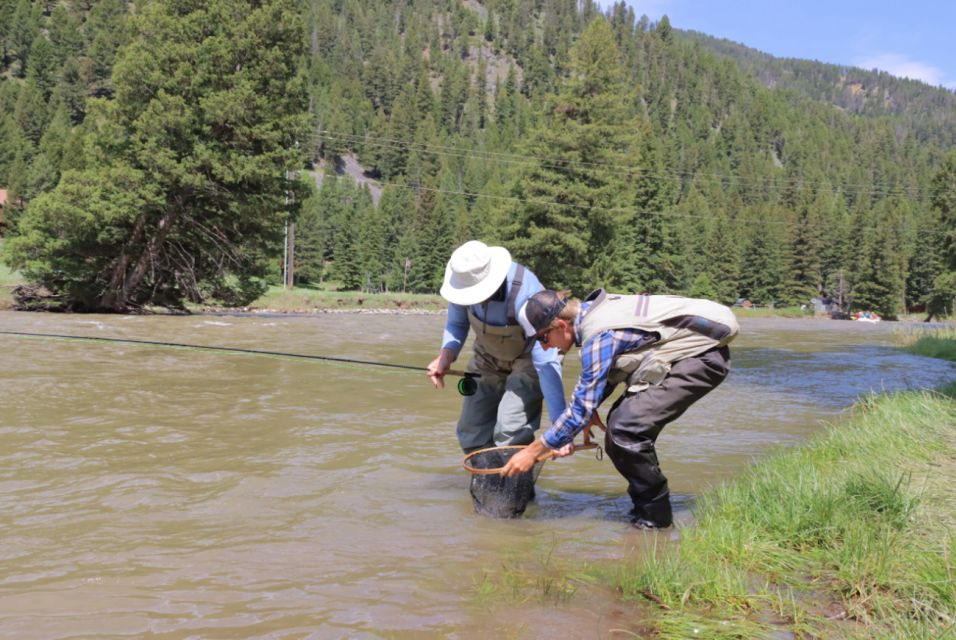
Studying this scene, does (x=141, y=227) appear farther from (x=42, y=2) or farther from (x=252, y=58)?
(x=42, y=2)

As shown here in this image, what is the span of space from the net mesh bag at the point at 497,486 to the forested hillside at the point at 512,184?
70.7 ft

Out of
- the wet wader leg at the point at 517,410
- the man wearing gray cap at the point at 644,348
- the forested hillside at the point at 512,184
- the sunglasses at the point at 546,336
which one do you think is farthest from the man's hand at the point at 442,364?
the forested hillside at the point at 512,184

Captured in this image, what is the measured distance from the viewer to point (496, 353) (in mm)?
5250

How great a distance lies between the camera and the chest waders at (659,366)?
457 cm

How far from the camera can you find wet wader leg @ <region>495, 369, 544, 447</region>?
512 centimetres

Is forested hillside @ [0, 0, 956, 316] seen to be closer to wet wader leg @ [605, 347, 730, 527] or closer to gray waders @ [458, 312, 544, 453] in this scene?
gray waders @ [458, 312, 544, 453]

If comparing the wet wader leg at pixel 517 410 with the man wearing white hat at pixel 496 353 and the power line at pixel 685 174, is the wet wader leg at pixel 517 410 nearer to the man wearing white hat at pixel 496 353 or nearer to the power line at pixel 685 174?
the man wearing white hat at pixel 496 353

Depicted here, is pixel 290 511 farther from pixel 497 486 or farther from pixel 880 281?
pixel 880 281

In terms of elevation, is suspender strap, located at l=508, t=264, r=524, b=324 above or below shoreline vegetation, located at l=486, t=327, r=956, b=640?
above

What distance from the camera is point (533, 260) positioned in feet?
139

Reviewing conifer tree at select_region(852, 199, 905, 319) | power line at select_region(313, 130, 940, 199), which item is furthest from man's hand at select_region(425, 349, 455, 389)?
power line at select_region(313, 130, 940, 199)

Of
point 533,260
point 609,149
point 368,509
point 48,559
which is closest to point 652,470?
point 368,509

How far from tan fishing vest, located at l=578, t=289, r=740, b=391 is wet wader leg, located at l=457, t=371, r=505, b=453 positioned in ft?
3.75

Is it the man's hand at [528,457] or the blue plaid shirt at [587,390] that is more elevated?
the blue plaid shirt at [587,390]
